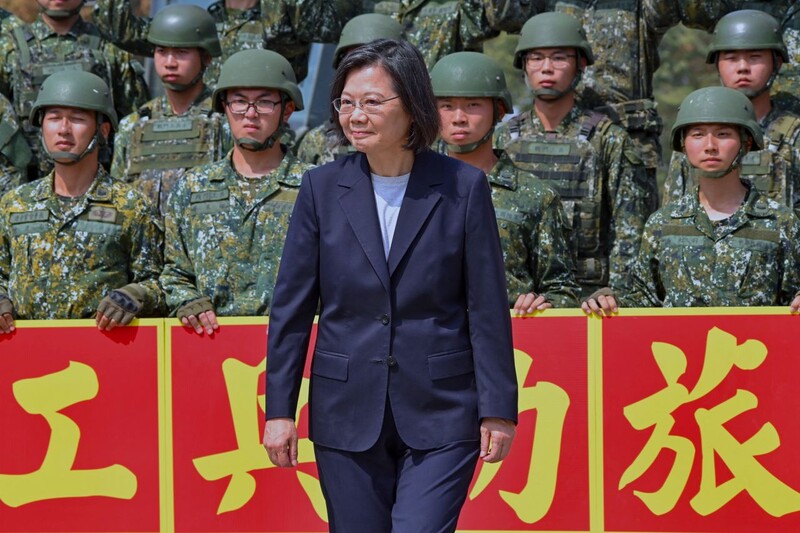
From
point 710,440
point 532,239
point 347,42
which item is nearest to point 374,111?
point 710,440

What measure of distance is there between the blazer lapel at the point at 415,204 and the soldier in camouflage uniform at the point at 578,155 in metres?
3.74

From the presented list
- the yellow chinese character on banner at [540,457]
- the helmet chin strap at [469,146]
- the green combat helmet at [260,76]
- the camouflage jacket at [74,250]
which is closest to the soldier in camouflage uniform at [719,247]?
the yellow chinese character on banner at [540,457]

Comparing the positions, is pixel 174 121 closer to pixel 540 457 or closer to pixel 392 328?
pixel 540 457

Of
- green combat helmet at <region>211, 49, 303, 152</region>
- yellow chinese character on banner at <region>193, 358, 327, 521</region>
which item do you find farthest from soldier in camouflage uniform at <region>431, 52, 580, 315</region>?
yellow chinese character on banner at <region>193, 358, 327, 521</region>

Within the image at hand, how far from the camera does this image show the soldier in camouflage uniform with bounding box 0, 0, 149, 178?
1018cm

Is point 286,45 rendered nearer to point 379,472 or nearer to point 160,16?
point 160,16

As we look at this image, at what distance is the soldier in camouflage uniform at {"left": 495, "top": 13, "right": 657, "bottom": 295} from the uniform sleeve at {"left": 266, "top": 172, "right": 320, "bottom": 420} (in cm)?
390

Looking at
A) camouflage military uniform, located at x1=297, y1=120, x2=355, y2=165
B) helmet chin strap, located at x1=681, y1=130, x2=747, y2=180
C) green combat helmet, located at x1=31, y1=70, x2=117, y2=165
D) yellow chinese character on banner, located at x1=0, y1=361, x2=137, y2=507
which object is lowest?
yellow chinese character on banner, located at x1=0, y1=361, x2=137, y2=507

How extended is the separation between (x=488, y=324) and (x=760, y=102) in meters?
4.82

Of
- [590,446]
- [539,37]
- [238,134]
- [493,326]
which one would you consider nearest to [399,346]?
[493,326]

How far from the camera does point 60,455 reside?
714 cm

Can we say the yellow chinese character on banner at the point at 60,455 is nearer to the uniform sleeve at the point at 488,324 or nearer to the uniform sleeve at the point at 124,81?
the uniform sleeve at the point at 488,324

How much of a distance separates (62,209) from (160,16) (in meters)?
2.56

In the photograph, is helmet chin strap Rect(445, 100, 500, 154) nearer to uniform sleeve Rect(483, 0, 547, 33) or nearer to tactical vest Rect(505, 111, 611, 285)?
tactical vest Rect(505, 111, 611, 285)
